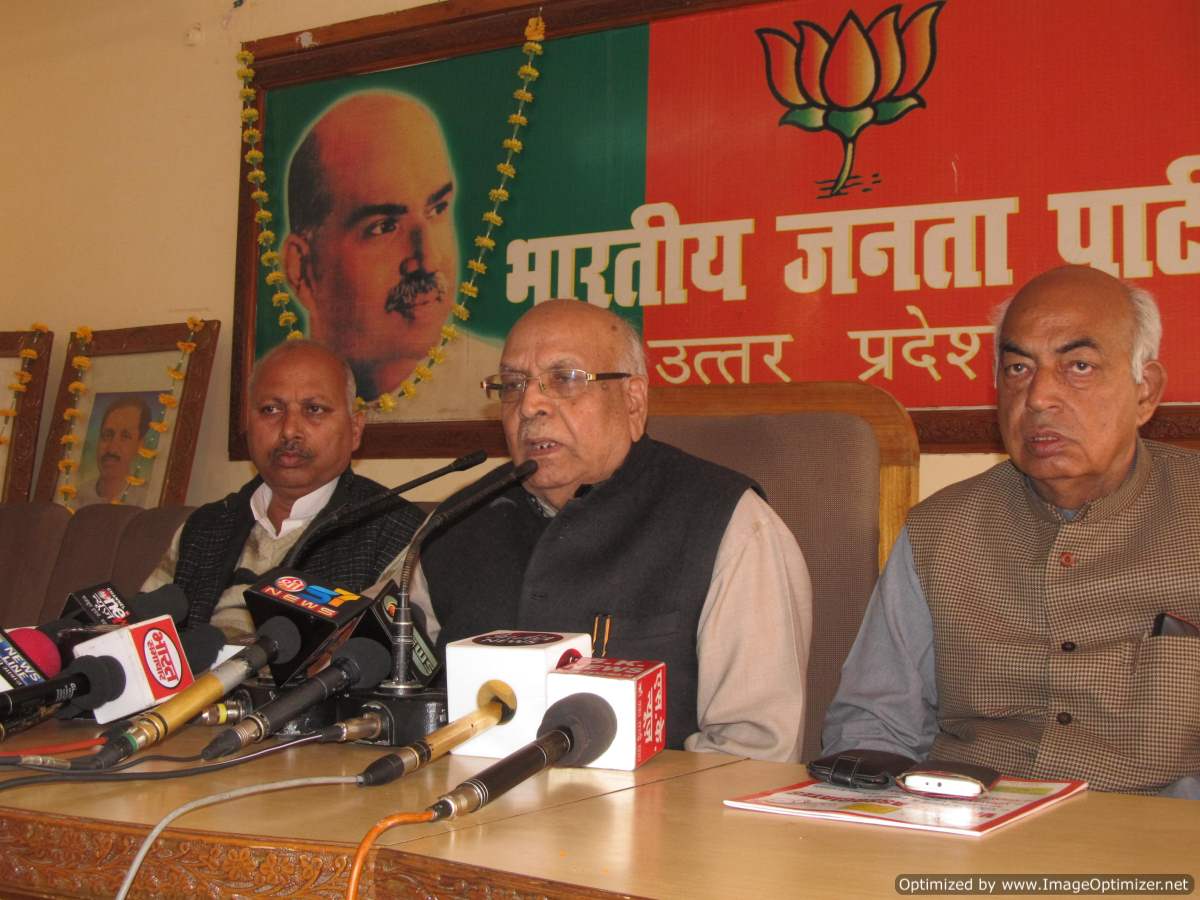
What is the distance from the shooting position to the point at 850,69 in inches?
120

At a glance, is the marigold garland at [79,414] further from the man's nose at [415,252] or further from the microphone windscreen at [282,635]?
the microphone windscreen at [282,635]

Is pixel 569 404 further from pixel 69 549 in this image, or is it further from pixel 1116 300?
pixel 69 549

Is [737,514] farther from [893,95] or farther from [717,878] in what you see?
[893,95]

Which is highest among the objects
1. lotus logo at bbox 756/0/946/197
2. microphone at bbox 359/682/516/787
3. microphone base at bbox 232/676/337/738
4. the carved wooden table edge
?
lotus logo at bbox 756/0/946/197

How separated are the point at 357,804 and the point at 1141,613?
123cm

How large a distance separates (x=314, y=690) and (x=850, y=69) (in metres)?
2.39

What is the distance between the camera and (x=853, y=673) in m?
1.96

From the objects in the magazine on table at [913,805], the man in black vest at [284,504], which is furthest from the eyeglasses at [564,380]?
the magazine on table at [913,805]

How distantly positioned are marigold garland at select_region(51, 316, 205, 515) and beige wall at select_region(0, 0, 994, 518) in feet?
0.30

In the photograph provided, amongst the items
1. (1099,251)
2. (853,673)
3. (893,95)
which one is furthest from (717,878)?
(893,95)

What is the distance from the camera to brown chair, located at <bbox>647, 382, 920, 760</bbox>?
2236mm

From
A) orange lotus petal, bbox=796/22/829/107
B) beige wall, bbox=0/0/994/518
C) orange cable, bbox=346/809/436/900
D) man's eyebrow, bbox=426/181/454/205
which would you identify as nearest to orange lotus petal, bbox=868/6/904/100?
orange lotus petal, bbox=796/22/829/107

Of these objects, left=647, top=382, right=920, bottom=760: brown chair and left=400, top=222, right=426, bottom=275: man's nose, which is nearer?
left=647, top=382, right=920, bottom=760: brown chair

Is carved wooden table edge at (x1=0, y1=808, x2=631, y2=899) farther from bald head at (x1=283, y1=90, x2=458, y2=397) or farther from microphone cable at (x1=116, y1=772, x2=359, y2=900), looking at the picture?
bald head at (x1=283, y1=90, x2=458, y2=397)
